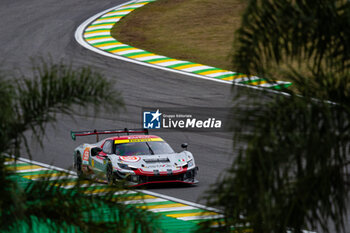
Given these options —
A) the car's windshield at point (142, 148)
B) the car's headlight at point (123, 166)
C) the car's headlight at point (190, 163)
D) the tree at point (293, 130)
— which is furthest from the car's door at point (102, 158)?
the tree at point (293, 130)

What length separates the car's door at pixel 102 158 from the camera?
14752mm

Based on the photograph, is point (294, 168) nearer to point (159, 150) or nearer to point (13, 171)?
point (13, 171)

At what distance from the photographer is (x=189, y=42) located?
94.1 feet

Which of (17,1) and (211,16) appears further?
(17,1)

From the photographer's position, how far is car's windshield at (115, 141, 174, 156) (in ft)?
48.1

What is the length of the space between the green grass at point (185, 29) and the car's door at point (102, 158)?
36.3ft

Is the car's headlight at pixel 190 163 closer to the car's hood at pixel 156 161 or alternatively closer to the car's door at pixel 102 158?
the car's hood at pixel 156 161

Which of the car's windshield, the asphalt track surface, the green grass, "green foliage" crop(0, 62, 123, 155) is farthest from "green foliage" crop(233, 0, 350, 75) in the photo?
the green grass

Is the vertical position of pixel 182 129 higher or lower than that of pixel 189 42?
lower

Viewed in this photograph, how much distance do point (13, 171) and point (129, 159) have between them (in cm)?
927

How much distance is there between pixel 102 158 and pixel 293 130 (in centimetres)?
1075

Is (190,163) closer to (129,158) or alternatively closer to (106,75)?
(129,158)

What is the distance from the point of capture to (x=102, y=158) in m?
14.8

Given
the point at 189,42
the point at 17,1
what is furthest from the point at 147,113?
the point at 17,1
